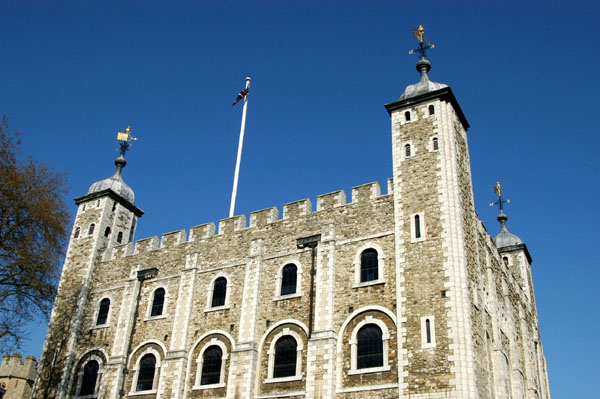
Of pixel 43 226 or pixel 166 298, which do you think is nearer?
pixel 43 226

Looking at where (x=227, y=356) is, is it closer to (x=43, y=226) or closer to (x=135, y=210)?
(x=43, y=226)

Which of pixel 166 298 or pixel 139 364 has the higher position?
pixel 166 298

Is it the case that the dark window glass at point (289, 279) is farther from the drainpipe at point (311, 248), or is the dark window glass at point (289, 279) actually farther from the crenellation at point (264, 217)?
the crenellation at point (264, 217)

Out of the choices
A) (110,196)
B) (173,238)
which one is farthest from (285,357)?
(110,196)

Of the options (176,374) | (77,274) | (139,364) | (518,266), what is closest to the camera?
(176,374)

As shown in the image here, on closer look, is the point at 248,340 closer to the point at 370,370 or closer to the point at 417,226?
the point at 370,370

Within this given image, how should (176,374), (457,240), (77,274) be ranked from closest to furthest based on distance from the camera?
1. (457,240)
2. (176,374)
3. (77,274)

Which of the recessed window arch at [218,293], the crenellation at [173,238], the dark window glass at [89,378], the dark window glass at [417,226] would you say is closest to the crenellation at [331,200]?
the dark window glass at [417,226]

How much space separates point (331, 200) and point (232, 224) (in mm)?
5312

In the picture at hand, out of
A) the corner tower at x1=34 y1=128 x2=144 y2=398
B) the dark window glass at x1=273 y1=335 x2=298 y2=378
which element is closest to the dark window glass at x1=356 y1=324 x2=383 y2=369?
the dark window glass at x1=273 y1=335 x2=298 y2=378

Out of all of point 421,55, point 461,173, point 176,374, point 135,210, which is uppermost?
point 421,55

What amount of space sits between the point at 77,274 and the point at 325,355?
53.3ft

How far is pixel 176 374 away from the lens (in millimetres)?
25906

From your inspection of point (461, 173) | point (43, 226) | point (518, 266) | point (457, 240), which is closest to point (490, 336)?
point (457, 240)
